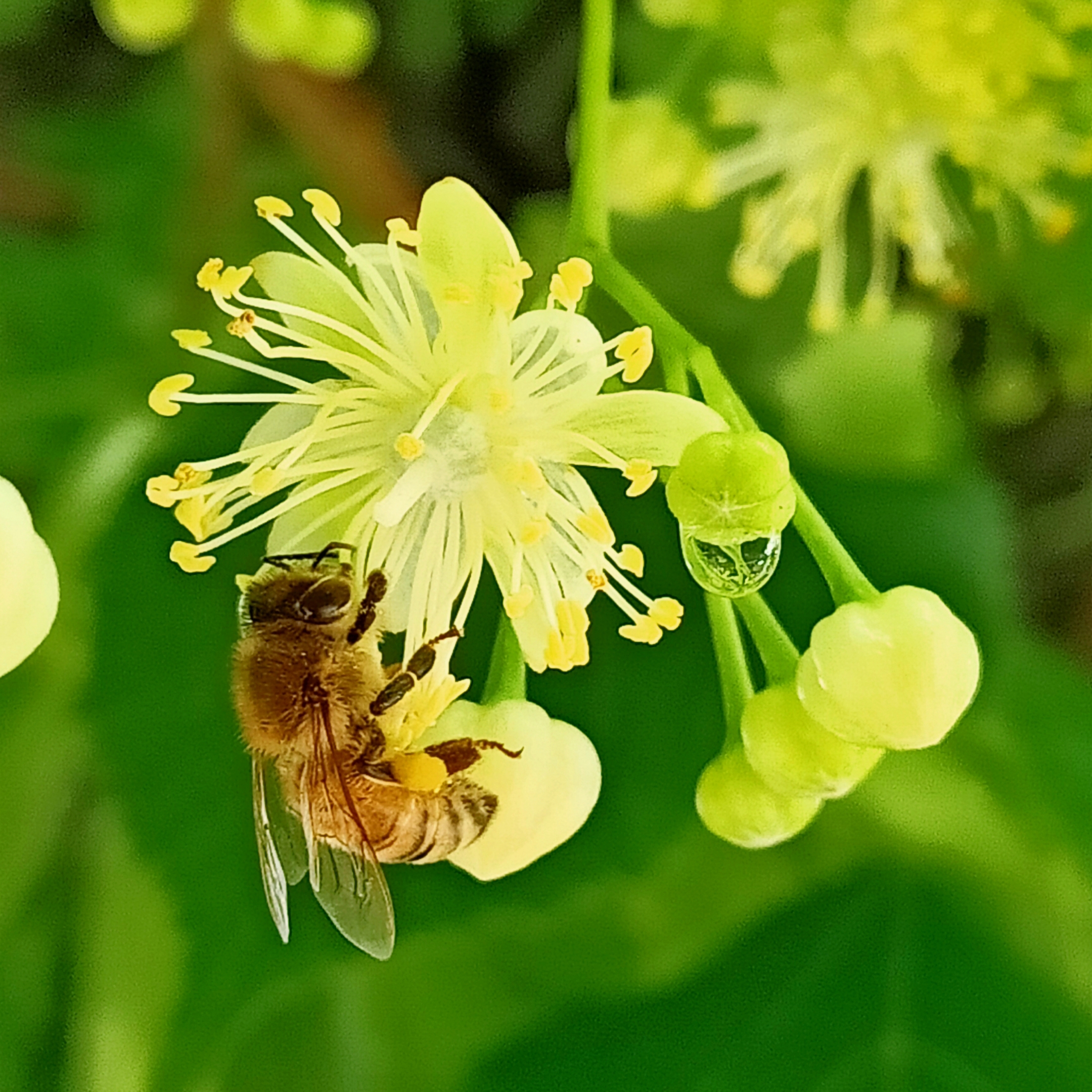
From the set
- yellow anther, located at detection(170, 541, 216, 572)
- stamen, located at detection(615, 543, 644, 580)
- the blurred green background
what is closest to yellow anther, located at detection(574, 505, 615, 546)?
stamen, located at detection(615, 543, 644, 580)

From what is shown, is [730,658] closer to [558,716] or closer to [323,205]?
[323,205]

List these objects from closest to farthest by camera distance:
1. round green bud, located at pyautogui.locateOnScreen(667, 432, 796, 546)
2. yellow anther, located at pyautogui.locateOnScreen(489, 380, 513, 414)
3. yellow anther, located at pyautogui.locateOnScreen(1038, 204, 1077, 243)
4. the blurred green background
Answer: round green bud, located at pyautogui.locateOnScreen(667, 432, 796, 546) → yellow anther, located at pyautogui.locateOnScreen(489, 380, 513, 414) → yellow anther, located at pyautogui.locateOnScreen(1038, 204, 1077, 243) → the blurred green background

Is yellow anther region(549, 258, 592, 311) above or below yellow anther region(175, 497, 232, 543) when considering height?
above

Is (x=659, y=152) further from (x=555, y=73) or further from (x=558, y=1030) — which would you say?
(x=558, y=1030)

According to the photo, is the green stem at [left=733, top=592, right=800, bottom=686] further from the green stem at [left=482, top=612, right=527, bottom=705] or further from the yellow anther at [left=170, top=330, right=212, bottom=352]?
the yellow anther at [left=170, top=330, right=212, bottom=352]

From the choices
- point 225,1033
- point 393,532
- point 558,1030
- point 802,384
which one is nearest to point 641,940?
point 558,1030

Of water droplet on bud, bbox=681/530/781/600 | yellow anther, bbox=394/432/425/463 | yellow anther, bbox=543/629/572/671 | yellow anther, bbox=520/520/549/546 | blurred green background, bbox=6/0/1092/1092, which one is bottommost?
blurred green background, bbox=6/0/1092/1092

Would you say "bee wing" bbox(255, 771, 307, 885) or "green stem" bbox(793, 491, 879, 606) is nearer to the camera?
"green stem" bbox(793, 491, 879, 606)
